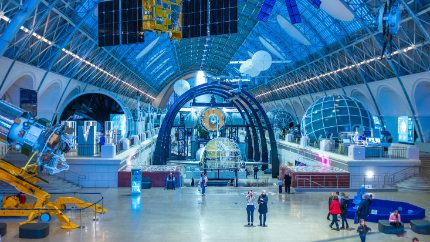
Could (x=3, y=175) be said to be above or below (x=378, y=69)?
below

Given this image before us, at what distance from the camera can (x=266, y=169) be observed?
39469 millimetres

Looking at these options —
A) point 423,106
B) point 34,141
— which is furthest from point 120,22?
point 423,106

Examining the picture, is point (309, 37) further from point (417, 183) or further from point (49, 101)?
point (49, 101)

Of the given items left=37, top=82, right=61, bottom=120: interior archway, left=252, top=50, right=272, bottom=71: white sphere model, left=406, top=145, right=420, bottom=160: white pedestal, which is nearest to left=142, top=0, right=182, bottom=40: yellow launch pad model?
left=252, top=50, right=272, bottom=71: white sphere model

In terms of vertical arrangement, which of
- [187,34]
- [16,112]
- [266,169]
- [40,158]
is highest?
[187,34]

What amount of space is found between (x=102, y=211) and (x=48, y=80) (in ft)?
82.7

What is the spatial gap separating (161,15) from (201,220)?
388 inches

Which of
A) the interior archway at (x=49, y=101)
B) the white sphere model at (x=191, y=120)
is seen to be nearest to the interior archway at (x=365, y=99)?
the white sphere model at (x=191, y=120)

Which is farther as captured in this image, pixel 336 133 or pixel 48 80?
pixel 48 80

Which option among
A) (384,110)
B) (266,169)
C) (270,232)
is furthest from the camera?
(384,110)

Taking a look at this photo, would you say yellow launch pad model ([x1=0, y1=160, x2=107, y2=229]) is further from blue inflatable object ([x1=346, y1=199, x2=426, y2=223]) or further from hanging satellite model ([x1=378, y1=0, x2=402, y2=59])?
hanging satellite model ([x1=378, y1=0, x2=402, y2=59])

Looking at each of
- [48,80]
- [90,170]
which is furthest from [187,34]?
[48,80]

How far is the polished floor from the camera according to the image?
12625mm

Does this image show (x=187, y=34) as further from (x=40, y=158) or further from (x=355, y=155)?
(x=355, y=155)
